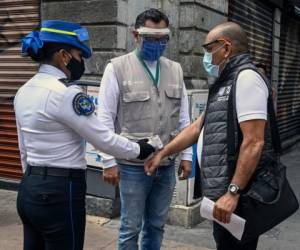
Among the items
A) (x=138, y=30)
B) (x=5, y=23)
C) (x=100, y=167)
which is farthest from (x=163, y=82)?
(x=5, y=23)

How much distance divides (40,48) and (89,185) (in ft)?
10.3

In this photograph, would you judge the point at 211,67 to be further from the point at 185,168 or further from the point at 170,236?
the point at 170,236

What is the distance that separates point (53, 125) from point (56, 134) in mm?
52

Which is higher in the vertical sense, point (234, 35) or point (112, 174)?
point (234, 35)

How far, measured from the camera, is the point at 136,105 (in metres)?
3.41

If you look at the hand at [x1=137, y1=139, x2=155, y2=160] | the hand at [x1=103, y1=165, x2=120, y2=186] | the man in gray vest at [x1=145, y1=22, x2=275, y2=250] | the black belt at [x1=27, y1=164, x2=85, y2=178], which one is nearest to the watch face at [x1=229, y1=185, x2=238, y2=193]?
the man in gray vest at [x1=145, y1=22, x2=275, y2=250]

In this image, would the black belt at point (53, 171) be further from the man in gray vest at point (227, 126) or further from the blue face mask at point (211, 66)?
the blue face mask at point (211, 66)

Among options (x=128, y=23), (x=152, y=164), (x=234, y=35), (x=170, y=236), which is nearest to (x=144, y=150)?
(x=152, y=164)

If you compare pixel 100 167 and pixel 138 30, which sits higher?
pixel 138 30

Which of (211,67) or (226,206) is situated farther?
(211,67)

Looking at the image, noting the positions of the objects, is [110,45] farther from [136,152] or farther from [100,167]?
[136,152]

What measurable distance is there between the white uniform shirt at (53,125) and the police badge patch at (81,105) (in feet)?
0.05

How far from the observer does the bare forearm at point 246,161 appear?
2590 mm

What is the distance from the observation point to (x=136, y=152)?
290cm
